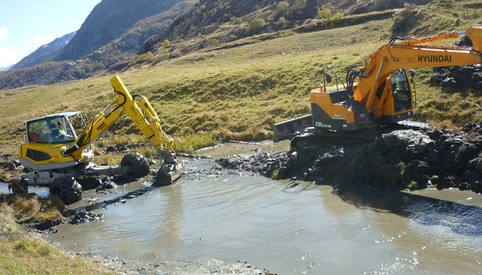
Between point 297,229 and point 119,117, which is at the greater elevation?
point 119,117

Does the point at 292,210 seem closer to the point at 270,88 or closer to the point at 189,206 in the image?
the point at 189,206

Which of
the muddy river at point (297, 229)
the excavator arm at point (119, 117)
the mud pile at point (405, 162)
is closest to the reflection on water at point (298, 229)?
the muddy river at point (297, 229)

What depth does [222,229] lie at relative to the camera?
14695mm

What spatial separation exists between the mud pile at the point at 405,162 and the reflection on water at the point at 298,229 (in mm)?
597

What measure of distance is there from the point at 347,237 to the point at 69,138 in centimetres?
1312

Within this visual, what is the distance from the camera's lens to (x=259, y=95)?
38.6 meters

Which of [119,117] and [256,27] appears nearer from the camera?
[119,117]

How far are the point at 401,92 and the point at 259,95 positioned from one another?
20113 mm

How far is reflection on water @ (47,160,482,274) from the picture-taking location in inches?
449

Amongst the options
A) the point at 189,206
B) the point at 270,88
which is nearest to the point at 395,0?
the point at 270,88

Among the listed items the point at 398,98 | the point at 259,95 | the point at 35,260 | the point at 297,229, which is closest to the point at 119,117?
the point at 297,229

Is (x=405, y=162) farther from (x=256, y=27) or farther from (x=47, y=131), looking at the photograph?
(x=256, y=27)

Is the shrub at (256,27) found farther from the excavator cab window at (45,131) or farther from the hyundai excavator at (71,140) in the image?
the excavator cab window at (45,131)

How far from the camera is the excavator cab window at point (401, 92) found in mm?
18828
